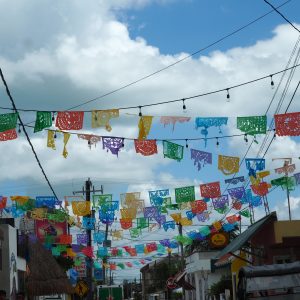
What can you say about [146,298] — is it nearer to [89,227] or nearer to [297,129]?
[89,227]

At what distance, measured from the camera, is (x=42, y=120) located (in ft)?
55.1

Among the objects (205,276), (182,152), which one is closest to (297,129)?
(182,152)

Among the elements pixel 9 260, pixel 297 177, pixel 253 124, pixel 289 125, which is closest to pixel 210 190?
pixel 297 177

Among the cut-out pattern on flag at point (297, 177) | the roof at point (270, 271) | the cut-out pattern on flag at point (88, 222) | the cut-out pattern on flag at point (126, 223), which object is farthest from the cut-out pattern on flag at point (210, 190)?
the roof at point (270, 271)

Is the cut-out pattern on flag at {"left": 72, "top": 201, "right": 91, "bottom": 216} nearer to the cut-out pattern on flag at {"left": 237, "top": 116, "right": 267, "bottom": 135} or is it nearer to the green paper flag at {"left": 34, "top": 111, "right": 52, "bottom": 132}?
the green paper flag at {"left": 34, "top": 111, "right": 52, "bottom": 132}

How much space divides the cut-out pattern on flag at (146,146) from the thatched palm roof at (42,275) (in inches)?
489

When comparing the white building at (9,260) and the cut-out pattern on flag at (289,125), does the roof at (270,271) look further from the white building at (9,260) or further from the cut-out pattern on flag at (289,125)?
the white building at (9,260)

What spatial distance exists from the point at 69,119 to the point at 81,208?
11210 mm

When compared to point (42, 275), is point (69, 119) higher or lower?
higher

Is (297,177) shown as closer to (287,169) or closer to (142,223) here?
(287,169)

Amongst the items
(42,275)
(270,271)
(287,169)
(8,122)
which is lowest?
(270,271)

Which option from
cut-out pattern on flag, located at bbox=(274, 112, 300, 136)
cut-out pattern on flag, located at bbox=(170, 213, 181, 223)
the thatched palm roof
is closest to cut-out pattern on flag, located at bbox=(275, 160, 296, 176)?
cut-out pattern on flag, located at bbox=(274, 112, 300, 136)

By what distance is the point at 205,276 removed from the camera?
44.3 m

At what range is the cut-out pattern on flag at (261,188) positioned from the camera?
23344mm
